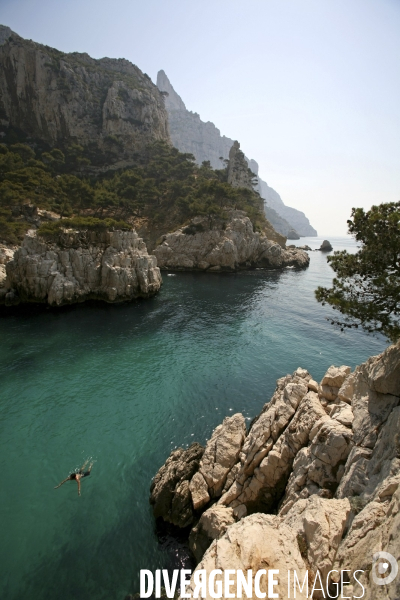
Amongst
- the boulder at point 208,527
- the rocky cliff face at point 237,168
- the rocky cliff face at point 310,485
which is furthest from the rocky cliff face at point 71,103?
the boulder at point 208,527

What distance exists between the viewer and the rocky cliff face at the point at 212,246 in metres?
68.2

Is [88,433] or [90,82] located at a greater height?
[90,82]

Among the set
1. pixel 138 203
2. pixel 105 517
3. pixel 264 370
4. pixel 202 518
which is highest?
pixel 138 203

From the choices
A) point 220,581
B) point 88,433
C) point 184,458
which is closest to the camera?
point 220,581

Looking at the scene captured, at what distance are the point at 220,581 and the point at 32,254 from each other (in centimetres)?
4339

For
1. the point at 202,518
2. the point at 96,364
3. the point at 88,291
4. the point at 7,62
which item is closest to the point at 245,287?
the point at 88,291

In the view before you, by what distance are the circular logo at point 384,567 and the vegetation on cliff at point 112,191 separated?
56.5 meters

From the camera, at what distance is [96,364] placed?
25969 mm

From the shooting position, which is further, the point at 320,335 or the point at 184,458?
the point at 320,335

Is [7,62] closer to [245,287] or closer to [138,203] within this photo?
[138,203]

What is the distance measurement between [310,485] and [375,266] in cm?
965

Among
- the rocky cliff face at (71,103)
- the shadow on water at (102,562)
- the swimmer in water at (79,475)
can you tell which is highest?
the rocky cliff face at (71,103)

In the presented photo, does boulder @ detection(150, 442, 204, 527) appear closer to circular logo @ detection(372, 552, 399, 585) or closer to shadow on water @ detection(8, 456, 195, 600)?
shadow on water @ detection(8, 456, 195, 600)

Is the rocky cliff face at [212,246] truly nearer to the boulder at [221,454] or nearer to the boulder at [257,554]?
the boulder at [221,454]
